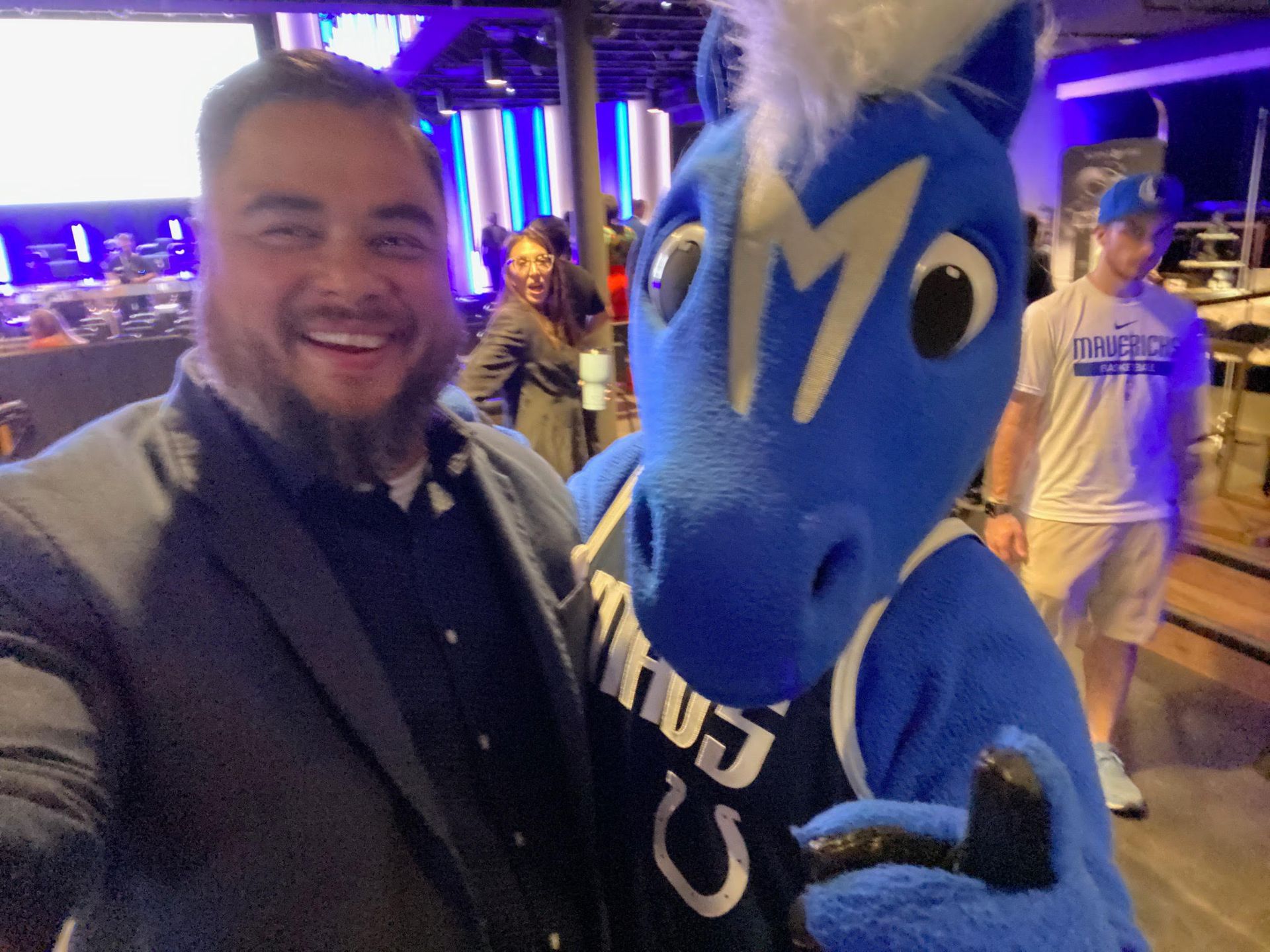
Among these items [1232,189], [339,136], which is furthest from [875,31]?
[1232,189]

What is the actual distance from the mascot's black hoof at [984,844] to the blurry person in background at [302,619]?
0.45 meters

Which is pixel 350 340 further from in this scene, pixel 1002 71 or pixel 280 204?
pixel 1002 71

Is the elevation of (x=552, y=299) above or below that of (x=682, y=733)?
above

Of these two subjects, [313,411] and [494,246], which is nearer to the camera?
[313,411]

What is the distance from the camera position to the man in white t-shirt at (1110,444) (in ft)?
6.36

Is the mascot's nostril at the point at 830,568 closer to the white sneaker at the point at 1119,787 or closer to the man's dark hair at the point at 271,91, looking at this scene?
the man's dark hair at the point at 271,91

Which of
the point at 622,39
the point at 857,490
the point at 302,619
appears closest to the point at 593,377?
the point at 302,619

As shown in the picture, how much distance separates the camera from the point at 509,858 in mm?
880

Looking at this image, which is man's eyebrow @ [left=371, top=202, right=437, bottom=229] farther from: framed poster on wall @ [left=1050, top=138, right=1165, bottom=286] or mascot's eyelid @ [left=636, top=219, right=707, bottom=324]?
framed poster on wall @ [left=1050, top=138, right=1165, bottom=286]

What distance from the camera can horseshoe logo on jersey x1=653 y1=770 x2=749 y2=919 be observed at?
2.22 ft

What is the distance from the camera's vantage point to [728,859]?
0.69 meters

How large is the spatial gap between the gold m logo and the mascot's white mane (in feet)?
0.14

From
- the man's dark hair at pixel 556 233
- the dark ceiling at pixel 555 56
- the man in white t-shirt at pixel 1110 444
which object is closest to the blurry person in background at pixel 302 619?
the man in white t-shirt at pixel 1110 444

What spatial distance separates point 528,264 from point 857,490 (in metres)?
2.60
